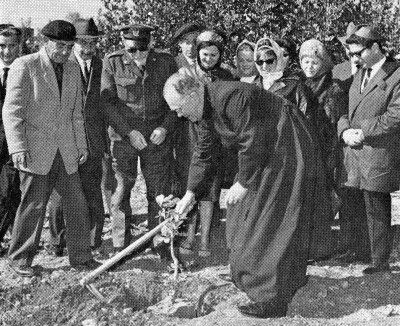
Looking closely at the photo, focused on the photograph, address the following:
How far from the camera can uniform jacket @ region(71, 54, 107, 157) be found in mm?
5930

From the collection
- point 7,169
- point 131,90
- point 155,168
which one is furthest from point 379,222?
point 7,169

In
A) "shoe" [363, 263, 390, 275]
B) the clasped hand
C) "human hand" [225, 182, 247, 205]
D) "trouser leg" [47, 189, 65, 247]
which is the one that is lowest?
"shoe" [363, 263, 390, 275]

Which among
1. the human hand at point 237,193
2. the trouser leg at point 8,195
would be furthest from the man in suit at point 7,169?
the human hand at point 237,193

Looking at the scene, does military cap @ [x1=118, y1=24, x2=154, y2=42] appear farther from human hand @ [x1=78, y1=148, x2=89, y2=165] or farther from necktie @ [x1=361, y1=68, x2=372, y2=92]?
necktie @ [x1=361, y1=68, x2=372, y2=92]

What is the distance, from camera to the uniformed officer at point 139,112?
5.88m

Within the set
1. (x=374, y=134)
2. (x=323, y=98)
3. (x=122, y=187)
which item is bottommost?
(x=122, y=187)

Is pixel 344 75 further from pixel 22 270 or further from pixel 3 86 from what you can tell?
pixel 22 270

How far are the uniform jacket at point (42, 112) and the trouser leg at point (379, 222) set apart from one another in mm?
2341

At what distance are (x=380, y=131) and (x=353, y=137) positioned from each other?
237 millimetres

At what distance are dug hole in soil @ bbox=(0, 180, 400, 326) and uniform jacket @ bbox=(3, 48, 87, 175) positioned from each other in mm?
923

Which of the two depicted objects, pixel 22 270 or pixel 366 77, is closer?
pixel 366 77

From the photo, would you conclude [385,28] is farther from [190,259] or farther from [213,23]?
[190,259]

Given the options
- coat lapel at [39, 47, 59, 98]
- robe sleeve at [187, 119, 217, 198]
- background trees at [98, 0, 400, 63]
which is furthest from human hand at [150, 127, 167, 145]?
background trees at [98, 0, 400, 63]

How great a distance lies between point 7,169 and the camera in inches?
239
